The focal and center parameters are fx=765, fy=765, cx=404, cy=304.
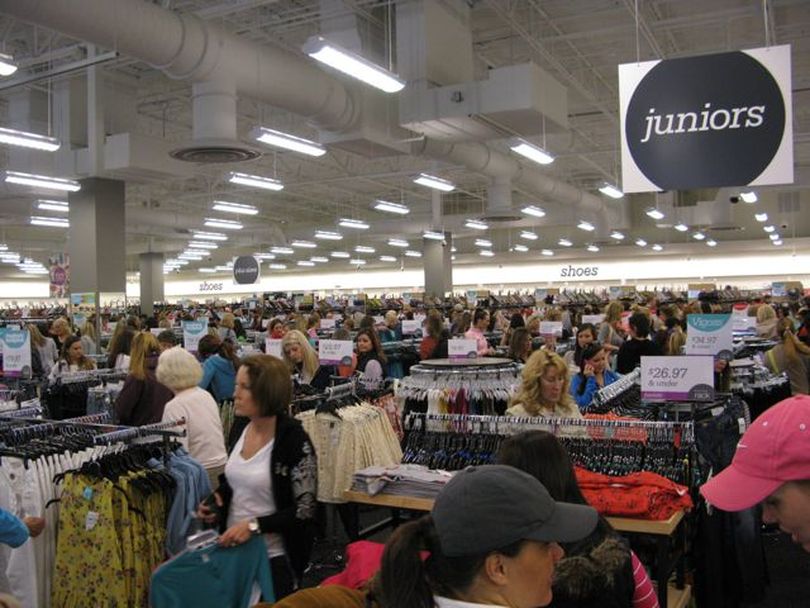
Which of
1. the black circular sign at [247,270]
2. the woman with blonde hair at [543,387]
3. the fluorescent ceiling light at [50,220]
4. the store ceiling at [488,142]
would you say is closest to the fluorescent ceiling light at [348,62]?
the store ceiling at [488,142]

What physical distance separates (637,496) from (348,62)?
215 inches

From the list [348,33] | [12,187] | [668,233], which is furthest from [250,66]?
[668,233]

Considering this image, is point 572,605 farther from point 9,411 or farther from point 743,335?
point 743,335

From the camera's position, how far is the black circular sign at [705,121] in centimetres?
512

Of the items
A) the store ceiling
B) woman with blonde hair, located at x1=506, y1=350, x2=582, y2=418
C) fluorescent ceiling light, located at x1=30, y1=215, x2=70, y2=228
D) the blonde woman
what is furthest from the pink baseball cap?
fluorescent ceiling light, located at x1=30, y1=215, x2=70, y2=228

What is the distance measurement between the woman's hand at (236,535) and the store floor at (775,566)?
93.0 inches

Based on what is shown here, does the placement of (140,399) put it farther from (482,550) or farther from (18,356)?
(482,550)

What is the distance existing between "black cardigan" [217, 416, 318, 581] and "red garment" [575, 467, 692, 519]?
1266 mm

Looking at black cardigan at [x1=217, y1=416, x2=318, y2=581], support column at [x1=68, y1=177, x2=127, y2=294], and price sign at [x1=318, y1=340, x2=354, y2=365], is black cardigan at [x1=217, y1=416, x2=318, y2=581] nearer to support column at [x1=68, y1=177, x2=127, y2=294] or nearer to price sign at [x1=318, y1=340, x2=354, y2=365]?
price sign at [x1=318, y1=340, x2=354, y2=365]

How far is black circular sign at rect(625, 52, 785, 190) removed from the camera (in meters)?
5.12

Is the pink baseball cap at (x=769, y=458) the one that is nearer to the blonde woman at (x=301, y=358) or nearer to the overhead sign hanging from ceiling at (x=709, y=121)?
the overhead sign hanging from ceiling at (x=709, y=121)

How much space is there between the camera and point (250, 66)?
31.4 ft

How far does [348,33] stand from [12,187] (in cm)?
814

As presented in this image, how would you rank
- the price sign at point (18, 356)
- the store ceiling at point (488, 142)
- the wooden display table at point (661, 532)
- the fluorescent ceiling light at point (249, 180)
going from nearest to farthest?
the wooden display table at point (661, 532) → the price sign at point (18, 356) → the store ceiling at point (488, 142) → the fluorescent ceiling light at point (249, 180)
